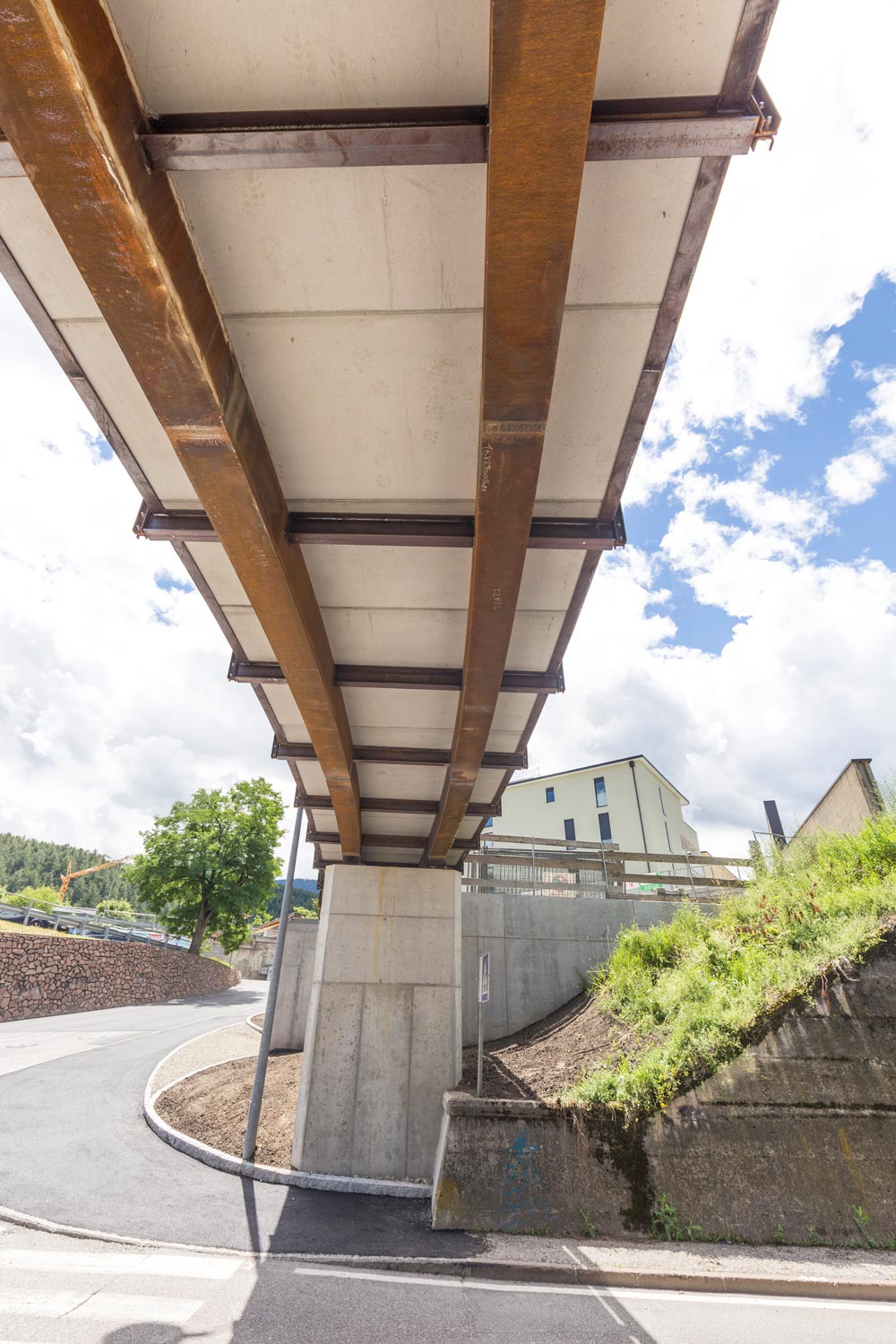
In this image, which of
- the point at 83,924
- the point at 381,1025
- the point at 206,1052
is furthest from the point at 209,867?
the point at 381,1025

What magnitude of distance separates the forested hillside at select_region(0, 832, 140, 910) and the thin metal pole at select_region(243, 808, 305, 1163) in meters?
105

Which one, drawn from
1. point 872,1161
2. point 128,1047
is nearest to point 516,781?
point 128,1047

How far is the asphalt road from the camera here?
5.02m

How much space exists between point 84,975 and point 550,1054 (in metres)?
22.3

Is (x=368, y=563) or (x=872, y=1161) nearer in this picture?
(x=368, y=563)

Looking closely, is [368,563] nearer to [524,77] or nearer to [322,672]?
[322,672]

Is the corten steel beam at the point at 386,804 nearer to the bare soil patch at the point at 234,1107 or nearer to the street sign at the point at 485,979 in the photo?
the street sign at the point at 485,979

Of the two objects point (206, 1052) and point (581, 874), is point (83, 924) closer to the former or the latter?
point (206, 1052)

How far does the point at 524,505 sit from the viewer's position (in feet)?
13.0

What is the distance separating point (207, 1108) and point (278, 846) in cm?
2374

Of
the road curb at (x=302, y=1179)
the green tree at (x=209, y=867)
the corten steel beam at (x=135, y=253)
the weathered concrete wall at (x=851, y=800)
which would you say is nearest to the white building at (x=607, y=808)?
the green tree at (x=209, y=867)

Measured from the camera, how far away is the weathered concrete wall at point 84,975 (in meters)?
22.1

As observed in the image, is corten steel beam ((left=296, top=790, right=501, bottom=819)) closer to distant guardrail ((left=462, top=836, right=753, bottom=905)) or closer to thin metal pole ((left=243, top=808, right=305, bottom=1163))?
thin metal pole ((left=243, top=808, right=305, bottom=1163))

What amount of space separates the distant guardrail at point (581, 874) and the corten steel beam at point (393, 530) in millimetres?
11514
